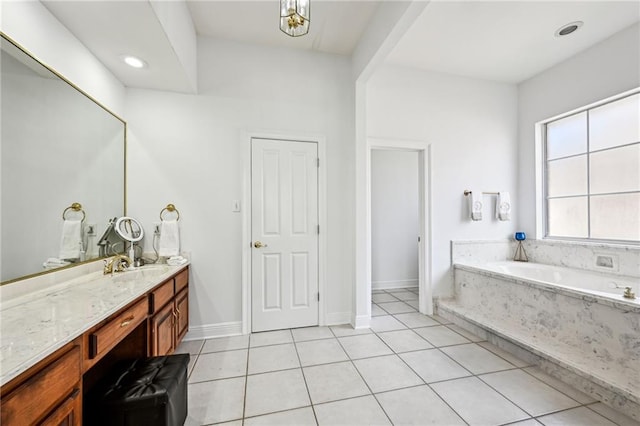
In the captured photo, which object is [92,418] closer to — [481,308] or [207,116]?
[207,116]

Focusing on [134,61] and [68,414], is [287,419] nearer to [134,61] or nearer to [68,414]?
[68,414]

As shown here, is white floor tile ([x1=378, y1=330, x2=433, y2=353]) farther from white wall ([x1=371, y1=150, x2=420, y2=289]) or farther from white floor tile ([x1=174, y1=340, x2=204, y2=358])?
white floor tile ([x1=174, y1=340, x2=204, y2=358])

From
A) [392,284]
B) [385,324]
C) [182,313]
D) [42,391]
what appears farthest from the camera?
[392,284]

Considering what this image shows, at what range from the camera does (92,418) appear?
3.87ft

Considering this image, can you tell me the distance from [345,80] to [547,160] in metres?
2.90

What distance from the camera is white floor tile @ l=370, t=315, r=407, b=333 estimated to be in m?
2.85

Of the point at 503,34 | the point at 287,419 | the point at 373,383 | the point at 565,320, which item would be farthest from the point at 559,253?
the point at 287,419

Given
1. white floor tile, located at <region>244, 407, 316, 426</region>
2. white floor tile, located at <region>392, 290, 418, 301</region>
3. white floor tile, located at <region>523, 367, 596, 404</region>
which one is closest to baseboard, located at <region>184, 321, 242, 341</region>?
white floor tile, located at <region>244, 407, 316, 426</region>

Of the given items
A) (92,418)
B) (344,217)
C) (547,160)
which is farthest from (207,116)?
(547,160)

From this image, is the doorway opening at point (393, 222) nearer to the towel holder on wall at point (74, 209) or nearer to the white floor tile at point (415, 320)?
the white floor tile at point (415, 320)

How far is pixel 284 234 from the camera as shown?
2.85 m

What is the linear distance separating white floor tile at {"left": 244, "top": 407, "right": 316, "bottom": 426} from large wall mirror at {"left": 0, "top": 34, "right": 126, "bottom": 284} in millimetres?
1526

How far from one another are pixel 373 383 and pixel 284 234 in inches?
62.5

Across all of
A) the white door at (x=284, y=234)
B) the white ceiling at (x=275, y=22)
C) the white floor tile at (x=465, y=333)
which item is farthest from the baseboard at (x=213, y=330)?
the white ceiling at (x=275, y=22)
